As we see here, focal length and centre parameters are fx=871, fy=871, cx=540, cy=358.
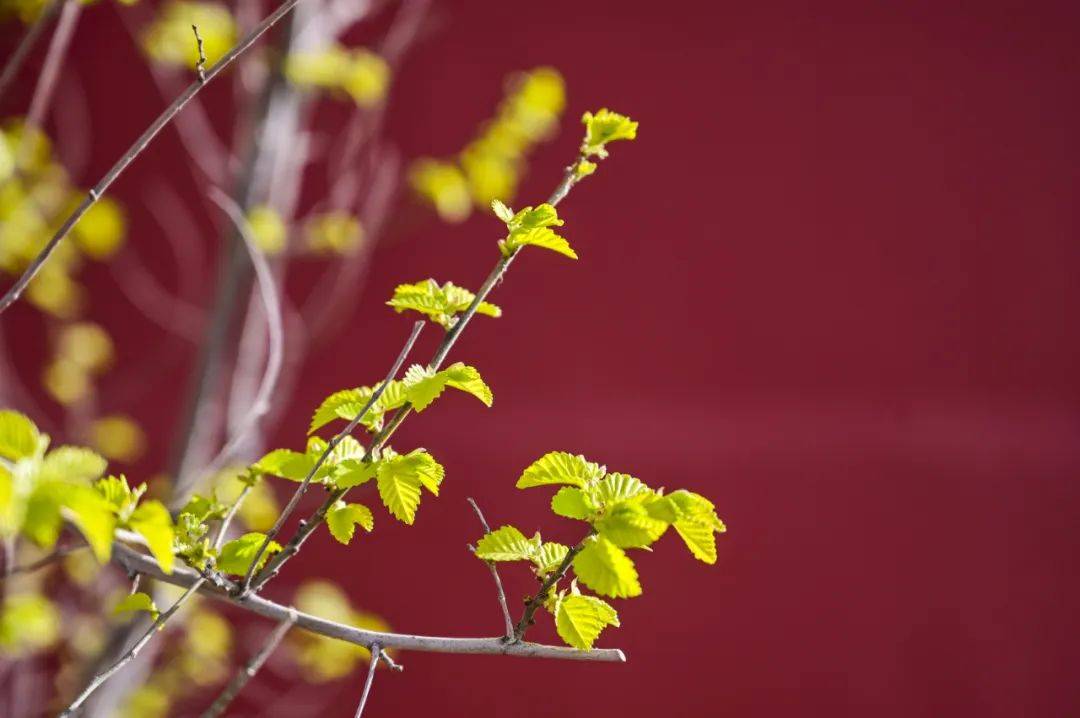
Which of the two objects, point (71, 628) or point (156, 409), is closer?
point (71, 628)

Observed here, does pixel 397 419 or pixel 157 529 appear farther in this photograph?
pixel 397 419

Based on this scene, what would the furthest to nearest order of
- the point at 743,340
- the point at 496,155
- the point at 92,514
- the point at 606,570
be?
1. the point at 743,340
2. the point at 496,155
3. the point at 606,570
4. the point at 92,514

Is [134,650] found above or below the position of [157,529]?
below

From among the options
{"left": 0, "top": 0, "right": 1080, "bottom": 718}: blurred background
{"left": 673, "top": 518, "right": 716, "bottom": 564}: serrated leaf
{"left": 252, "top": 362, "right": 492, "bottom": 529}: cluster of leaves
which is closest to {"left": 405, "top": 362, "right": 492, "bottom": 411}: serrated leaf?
{"left": 252, "top": 362, "right": 492, "bottom": 529}: cluster of leaves

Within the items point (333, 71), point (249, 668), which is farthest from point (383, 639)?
point (333, 71)

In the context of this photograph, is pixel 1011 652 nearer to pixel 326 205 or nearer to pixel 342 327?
pixel 342 327

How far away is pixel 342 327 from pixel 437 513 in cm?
68

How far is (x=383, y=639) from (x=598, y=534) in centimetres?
24

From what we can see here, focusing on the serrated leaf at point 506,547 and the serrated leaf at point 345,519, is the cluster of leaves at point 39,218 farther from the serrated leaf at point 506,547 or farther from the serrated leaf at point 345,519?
the serrated leaf at point 506,547

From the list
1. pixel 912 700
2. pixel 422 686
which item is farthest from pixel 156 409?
pixel 912 700

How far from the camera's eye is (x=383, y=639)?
0.84m

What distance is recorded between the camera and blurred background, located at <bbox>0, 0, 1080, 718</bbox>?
96.7 inches

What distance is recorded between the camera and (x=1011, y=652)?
7.90 ft

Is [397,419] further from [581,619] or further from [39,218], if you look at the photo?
[39,218]
